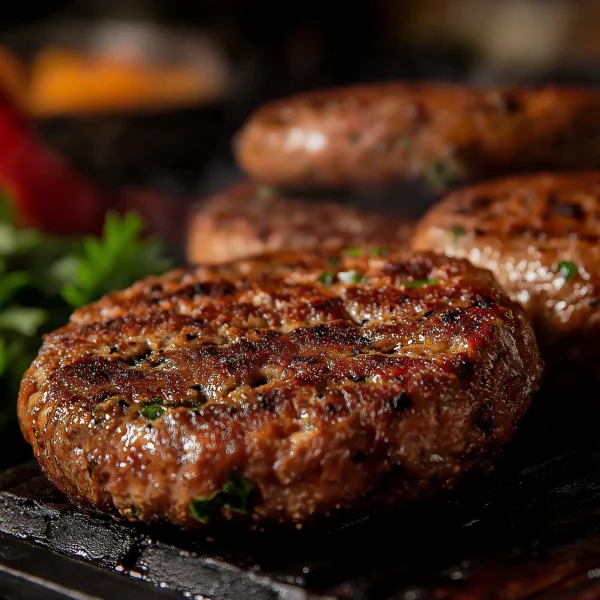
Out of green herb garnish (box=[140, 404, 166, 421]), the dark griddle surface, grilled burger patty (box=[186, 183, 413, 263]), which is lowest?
the dark griddle surface

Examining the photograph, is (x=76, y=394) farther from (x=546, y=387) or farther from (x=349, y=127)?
(x=349, y=127)

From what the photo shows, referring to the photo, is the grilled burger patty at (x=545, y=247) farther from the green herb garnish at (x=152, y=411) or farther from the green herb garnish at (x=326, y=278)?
the green herb garnish at (x=152, y=411)

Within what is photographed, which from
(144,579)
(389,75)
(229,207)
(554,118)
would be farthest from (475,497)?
(389,75)

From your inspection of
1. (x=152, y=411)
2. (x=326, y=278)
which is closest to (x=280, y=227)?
(x=326, y=278)

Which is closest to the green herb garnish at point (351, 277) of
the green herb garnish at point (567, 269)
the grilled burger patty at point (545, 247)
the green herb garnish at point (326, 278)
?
the green herb garnish at point (326, 278)

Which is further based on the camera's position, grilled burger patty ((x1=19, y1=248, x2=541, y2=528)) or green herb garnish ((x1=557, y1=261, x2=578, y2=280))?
green herb garnish ((x1=557, y1=261, x2=578, y2=280))

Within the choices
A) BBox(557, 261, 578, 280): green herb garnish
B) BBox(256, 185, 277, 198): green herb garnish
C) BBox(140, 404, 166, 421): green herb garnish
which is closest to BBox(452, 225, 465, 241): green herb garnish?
BBox(557, 261, 578, 280): green herb garnish

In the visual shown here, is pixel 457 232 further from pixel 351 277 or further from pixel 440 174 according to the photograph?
pixel 440 174

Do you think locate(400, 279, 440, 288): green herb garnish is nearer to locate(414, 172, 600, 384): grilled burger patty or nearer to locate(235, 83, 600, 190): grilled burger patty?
locate(414, 172, 600, 384): grilled burger patty
